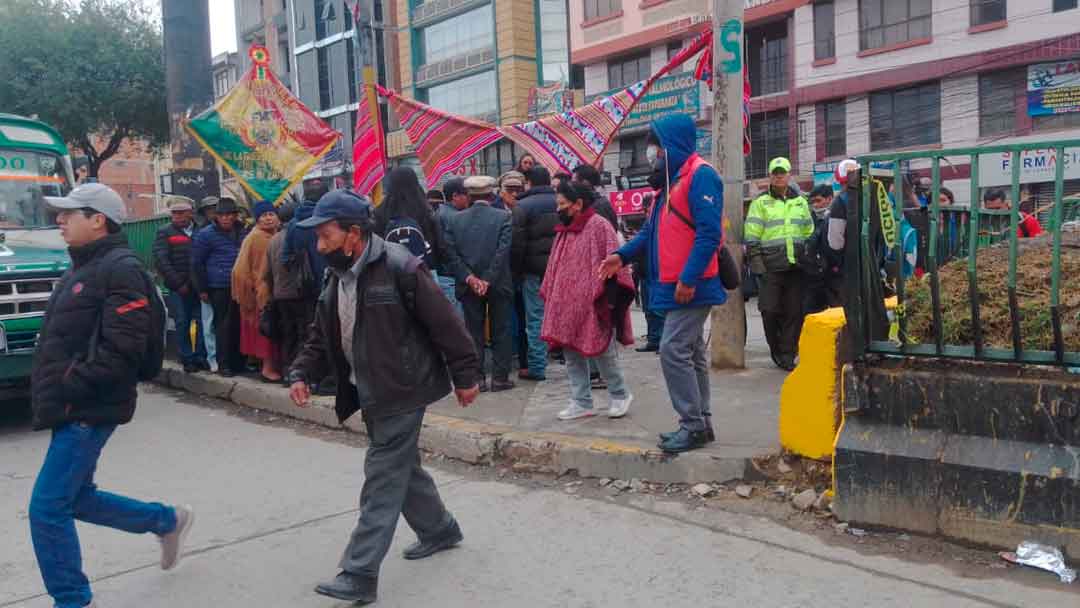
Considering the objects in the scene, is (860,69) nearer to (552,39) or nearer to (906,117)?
(906,117)

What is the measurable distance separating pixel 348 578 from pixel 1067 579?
9.40ft

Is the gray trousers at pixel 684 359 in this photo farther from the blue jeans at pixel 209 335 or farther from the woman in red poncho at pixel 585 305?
the blue jeans at pixel 209 335

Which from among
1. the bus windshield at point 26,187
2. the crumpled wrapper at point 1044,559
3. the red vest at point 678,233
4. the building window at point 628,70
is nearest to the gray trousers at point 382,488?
the red vest at point 678,233

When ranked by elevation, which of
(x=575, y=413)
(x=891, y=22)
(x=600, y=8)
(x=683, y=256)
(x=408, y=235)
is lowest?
(x=575, y=413)

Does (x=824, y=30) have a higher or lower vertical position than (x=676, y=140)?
higher

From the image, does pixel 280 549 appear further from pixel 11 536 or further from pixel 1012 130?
pixel 1012 130

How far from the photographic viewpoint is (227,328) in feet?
28.2

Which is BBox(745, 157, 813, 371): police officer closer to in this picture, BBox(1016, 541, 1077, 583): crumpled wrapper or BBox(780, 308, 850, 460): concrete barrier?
BBox(780, 308, 850, 460): concrete barrier

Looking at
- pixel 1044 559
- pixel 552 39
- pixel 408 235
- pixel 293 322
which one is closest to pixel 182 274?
pixel 293 322

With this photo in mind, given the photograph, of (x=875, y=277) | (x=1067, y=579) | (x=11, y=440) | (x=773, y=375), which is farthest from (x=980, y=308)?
(x=11, y=440)

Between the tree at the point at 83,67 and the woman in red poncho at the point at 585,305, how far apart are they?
19.7m

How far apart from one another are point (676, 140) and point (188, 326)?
6.32 meters

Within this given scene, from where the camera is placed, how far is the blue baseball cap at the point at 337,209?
11.5ft

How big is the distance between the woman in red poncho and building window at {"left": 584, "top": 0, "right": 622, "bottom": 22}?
24517 millimetres
